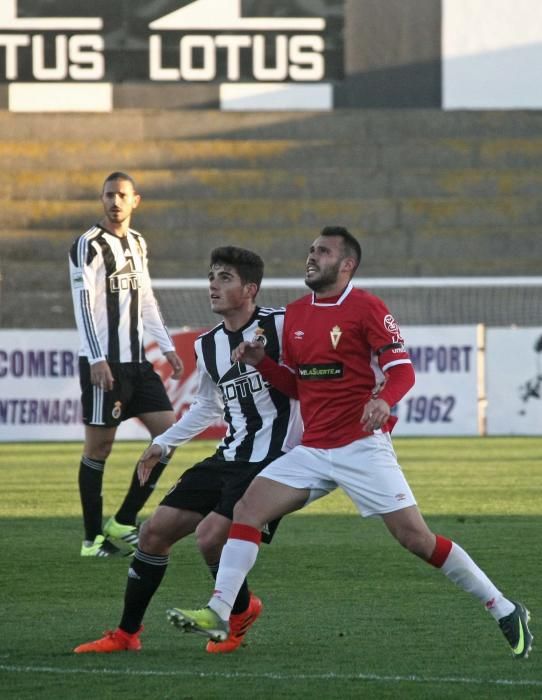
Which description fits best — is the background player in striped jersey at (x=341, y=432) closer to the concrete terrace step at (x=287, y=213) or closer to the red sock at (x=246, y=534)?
the red sock at (x=246, y=534)

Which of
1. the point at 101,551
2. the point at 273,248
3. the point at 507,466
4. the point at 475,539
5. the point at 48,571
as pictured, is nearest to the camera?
the point at 48,571

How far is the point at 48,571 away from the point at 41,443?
1110cm

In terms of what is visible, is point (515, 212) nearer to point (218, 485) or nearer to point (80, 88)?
point (80, 88)

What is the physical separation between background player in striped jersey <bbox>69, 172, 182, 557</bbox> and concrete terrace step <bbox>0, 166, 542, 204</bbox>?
1807 centimetres

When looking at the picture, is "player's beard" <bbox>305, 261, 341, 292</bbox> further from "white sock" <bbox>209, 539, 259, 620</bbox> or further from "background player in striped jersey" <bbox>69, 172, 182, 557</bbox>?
"background player in striped jersey" <bbox>69, 172, 182, 557</bbox>

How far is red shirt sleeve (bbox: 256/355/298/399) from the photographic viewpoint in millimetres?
5750

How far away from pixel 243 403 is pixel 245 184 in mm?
20978

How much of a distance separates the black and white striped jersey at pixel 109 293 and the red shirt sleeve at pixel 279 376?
270 cm

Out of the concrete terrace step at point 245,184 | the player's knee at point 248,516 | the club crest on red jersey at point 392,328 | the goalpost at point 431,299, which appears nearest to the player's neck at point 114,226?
the club crest on red jersey at point 392,328

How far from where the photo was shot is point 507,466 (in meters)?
14.7

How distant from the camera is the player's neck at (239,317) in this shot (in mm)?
6039

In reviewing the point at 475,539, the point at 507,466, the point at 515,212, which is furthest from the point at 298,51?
the point at 475,539

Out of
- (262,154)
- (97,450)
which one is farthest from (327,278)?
(262,154)

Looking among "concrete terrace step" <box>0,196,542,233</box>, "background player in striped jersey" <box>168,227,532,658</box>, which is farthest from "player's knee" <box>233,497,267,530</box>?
"concrete terrace step" <box>0,196,542,233</box>
